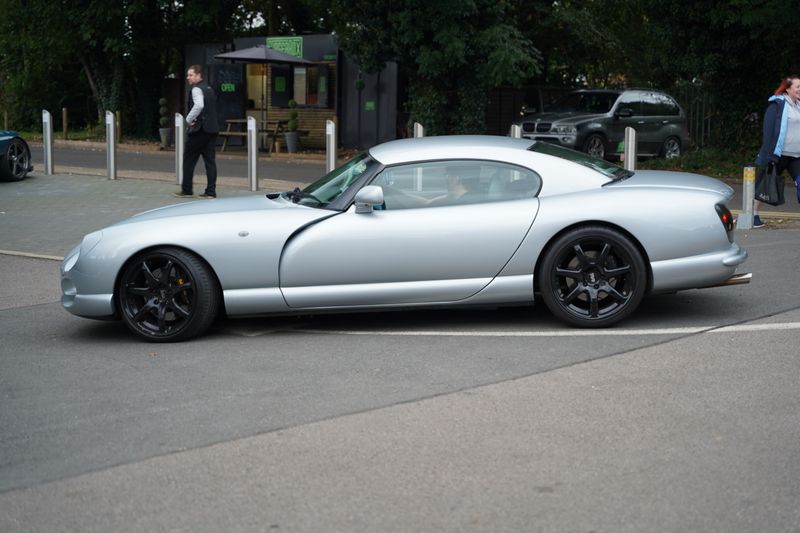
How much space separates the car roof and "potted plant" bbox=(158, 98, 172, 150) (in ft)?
78.5

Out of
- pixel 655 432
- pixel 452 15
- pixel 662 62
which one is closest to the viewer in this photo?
pixel 655 432

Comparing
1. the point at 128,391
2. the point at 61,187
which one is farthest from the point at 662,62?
the point at 128,391

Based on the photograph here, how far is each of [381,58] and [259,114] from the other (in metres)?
6.99

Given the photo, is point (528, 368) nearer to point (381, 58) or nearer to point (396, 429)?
point (396, 429)

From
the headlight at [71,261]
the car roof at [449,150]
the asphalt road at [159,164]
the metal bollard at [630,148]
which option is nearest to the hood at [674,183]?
the car roof at [449,150]

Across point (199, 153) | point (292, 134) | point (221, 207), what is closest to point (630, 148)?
point (199, 153)

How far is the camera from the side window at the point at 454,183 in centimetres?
746

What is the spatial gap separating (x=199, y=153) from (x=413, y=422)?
1064cm

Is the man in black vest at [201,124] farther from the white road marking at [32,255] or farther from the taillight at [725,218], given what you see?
the taillight at [725,218]

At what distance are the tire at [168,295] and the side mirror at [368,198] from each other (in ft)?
3.57

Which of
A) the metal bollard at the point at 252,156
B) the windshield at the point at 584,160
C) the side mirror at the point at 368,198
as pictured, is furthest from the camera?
the metal bollard at the point at 252,156

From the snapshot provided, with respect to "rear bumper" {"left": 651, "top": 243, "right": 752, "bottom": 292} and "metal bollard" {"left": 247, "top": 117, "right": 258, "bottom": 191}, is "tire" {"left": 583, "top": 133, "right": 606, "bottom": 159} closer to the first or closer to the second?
"metal bollard" {"left": 247, "top": 117, "right": 258, "bottom": 191}

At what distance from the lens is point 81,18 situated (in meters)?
31.9

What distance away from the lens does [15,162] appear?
18.5 m
